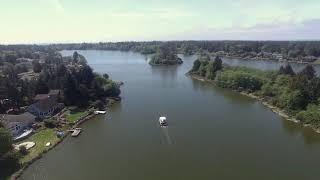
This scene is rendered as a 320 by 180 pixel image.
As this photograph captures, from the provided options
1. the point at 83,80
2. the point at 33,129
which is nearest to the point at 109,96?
the point at 83,80

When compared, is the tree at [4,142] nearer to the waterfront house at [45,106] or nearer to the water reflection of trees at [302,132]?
the waterfront house at [45,106]

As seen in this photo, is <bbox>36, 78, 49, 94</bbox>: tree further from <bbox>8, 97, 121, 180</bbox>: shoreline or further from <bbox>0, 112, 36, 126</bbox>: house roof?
<bbox>0, 112, 36, 126</bbox>: house roof

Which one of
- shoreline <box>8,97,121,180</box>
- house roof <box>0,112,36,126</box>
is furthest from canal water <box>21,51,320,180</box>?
house roof <box>0,112,36,126</box>

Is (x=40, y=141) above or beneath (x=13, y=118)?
beneath

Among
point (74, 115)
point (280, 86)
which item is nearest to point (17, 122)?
point (74, 115)

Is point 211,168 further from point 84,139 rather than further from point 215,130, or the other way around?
point 84,139

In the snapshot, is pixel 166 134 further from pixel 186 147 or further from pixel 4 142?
pixel 4 142
